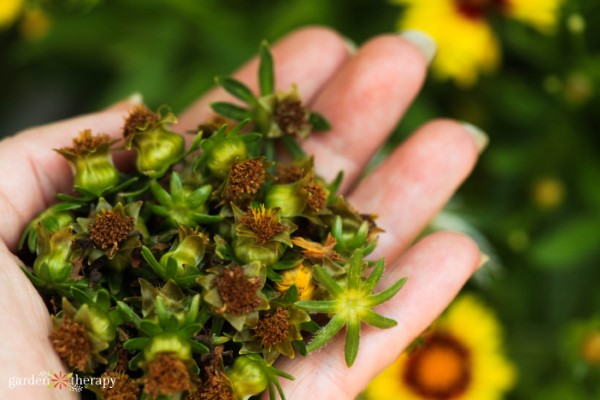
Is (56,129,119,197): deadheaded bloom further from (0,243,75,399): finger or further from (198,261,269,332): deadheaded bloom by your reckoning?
(198,261,269,332): deadheaded bloom

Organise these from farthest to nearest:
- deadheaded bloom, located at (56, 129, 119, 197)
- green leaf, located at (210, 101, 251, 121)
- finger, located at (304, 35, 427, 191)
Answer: finger, located at (304, 35, 427, 191), green leaf, located at (210, 101, 251, 121), deadheaded bloom, located at (56, 129, 119, 197)

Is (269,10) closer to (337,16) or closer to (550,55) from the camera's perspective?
(337,16)

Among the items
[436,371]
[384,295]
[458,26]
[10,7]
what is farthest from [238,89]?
[10,7]

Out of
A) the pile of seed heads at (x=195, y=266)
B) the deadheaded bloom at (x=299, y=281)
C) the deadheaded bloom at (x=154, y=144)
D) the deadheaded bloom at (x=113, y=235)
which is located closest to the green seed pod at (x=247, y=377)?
the pile of seed heads at (x=195, y=266)

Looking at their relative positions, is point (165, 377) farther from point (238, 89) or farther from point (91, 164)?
point (238, 89)

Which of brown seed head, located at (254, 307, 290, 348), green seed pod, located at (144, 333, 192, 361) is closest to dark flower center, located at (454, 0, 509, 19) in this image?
brown seed head, located at (254, 307, 290, 348)

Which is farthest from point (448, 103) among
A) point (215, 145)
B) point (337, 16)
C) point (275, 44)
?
point (215, 145)

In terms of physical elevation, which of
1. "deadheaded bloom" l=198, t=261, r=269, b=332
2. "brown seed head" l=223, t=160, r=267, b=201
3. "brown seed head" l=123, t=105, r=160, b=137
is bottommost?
"deadheaded bloom" l=198, t=261, r=269, b=332
